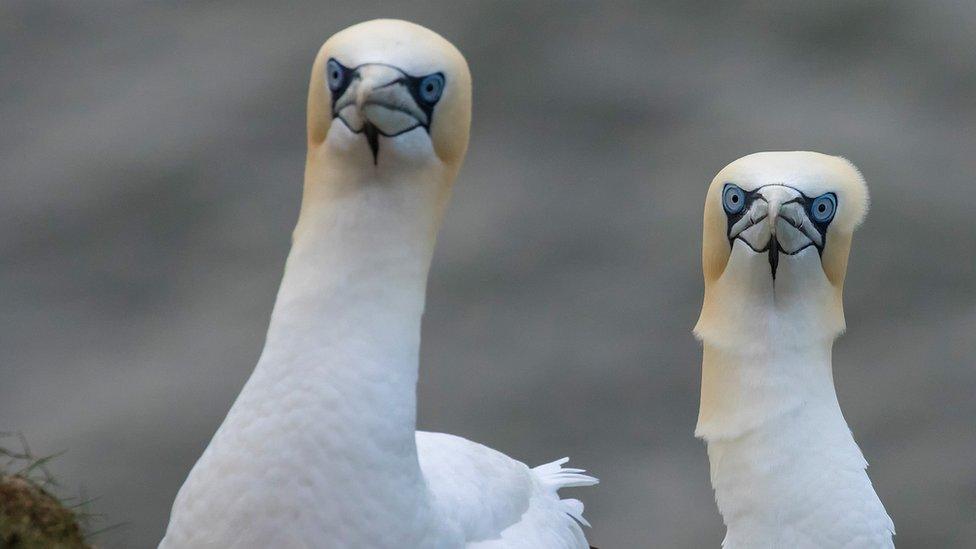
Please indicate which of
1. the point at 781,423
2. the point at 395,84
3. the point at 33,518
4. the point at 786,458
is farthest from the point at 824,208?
the point at 33,518

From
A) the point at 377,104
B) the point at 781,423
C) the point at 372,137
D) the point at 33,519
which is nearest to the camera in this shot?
the point at 377,104

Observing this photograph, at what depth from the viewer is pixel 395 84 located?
515 centimetres

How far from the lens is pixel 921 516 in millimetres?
11734

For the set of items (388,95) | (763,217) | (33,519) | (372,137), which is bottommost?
(33,519)

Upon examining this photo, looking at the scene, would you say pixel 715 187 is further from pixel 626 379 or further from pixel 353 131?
pixel 626 379

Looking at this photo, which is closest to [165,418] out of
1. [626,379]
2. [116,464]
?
[116,464]

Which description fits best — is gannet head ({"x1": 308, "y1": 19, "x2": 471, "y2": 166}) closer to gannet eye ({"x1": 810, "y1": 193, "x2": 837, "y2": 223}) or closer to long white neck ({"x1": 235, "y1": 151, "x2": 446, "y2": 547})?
long white neck ({"x1": 235, "y1": 151, "x2": 446, "y2": 547})

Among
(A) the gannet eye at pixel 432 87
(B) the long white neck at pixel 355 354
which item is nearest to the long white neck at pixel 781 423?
(B) the long white neck at pixel 355 354

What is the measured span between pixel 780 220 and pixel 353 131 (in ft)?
4.75

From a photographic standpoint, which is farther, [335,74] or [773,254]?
[773,254]

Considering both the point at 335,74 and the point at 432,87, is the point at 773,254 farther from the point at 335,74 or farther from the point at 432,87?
the point at 335,74

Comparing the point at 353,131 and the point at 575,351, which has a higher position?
the point at 353,131

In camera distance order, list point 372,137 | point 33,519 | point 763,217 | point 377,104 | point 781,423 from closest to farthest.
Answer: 1. point 377,104
2. point 372,137
3. point 33,519
4. point 763,217
5. point 781,423

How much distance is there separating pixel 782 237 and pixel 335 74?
156 cm
